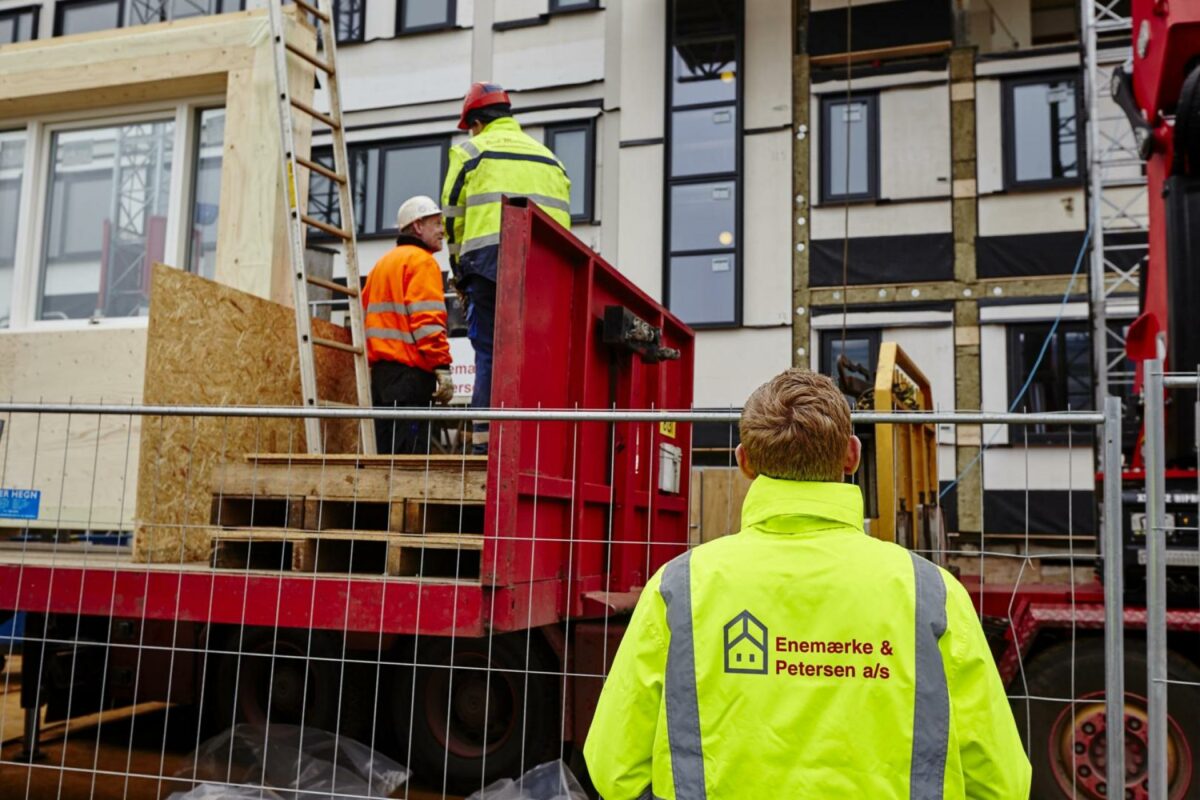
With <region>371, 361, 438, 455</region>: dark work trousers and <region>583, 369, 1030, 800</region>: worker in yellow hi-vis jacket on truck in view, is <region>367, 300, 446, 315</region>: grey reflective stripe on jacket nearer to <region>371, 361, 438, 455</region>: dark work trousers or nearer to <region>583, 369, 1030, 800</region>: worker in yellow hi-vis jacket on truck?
<region>371, 361, 438, 455</region>: dark work trousers

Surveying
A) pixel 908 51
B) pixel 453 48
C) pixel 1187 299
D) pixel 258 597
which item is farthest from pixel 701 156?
pixel 258 597

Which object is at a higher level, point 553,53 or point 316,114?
point 553,53

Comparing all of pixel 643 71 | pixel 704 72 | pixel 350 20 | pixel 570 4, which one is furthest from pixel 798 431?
pixel 350 20

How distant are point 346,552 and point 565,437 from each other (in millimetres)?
1085

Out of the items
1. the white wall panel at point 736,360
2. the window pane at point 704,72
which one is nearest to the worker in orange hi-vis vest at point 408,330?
the white wall panel at point 736,360

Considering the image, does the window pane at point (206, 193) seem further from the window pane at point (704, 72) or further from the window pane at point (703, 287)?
the window pane at point (704, 72)

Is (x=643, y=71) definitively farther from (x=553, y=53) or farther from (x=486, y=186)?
(x=486, y=186)

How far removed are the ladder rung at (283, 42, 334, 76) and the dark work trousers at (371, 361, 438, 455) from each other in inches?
80.0

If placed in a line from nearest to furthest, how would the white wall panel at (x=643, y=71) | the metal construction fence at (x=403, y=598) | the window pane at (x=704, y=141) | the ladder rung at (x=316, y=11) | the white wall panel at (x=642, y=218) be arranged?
the metal construction fence at (x=403, y=598) → the ladder rung at (x=316, y=11) → the window pane at (x=704, y=141) → the white wall panel at (x=642, y=218) → the white wall panel at (x=643, y=71)

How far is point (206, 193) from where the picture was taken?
23.2 feet

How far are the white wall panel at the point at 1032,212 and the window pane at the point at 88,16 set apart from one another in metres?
15.7

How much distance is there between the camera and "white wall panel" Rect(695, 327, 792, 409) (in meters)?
15.1

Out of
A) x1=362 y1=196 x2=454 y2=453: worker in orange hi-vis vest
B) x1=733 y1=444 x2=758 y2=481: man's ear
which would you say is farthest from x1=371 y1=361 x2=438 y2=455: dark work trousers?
x1=733 y1=444 x2=758 y2=481: man's ear

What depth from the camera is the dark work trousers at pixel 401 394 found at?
6.09m
